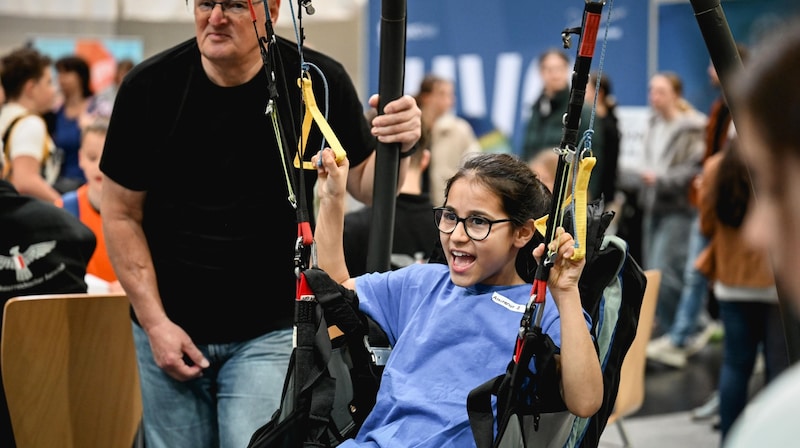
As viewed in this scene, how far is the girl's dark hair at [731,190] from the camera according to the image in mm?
4574

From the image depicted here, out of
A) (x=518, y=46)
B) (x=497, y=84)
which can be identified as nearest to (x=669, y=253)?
(x=497, y=84)

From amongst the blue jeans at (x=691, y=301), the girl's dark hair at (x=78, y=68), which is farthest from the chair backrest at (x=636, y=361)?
the girl's dark hair at (x=78, y=68)

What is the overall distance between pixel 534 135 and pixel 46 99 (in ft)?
10.0

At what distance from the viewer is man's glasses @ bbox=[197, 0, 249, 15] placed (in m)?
2.54

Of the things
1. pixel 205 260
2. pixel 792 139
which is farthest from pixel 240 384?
pixel 792 139

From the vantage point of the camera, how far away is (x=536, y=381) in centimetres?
218

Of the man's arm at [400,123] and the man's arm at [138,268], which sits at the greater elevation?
the man's arm at [400,123]

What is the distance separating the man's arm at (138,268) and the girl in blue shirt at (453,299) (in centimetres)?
46

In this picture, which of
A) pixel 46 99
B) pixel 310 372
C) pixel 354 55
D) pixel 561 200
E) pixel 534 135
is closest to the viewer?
pixel 561 200

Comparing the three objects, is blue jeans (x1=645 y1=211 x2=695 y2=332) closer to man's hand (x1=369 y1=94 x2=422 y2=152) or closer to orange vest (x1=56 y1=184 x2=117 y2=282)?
orange vest (x1=56 y1=184 x2=117 y2=282)

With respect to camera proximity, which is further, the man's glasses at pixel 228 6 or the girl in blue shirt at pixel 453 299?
the man's glasses at pixel 228 6

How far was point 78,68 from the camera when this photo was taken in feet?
A: 24.0

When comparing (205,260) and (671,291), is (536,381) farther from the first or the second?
(671,291)

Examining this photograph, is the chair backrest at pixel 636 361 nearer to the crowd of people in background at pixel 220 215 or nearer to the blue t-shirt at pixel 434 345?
the crowd of people in background at pixel 220 215
